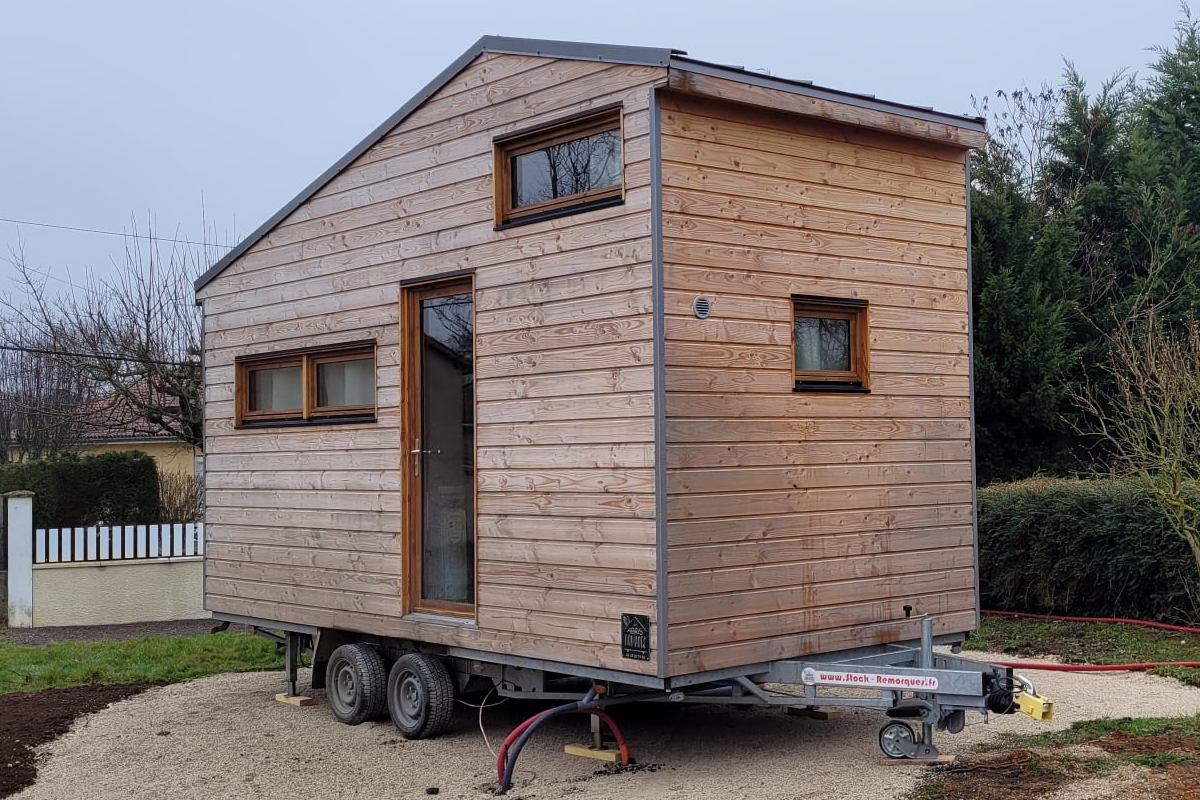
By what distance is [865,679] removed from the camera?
604 centimetres

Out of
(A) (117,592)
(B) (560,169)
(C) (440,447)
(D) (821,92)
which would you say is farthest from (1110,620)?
(A) (117,592)

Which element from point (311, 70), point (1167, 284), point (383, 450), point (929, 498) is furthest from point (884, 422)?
point (311, 70)

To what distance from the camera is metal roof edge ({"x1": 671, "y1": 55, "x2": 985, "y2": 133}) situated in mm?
6164

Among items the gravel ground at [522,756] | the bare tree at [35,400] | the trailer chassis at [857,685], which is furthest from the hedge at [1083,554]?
the bare tree at [35,400]

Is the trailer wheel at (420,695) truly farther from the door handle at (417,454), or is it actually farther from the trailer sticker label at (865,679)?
the trailer sticker label at (865,679)

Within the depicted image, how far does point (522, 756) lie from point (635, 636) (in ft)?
4.92

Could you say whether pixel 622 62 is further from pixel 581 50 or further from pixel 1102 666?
pixel 1102 666

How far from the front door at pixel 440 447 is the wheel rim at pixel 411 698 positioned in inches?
18.2

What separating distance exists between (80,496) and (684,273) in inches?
420

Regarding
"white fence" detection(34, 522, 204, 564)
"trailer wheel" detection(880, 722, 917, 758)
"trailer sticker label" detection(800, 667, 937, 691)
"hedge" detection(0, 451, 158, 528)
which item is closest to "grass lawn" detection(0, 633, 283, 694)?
"white fence" detection(34, 522, 204, 564)

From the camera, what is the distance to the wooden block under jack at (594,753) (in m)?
6.80

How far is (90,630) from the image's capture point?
1345cm

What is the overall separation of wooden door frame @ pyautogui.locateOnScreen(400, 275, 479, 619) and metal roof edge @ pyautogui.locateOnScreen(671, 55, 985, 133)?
209 cm

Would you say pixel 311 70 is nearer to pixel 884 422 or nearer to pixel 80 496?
pixel 80 496
